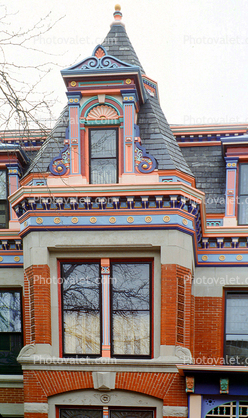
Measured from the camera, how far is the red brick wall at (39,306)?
12.8 metres

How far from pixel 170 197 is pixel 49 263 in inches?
123

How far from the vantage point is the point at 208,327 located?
49.8 ft

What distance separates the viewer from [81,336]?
1317 centimetres

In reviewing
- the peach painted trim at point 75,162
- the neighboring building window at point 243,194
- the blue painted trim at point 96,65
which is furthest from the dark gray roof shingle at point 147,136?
the neighboring building window at point 243,194

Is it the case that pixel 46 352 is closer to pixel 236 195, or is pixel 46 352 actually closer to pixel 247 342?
pixel 247 342

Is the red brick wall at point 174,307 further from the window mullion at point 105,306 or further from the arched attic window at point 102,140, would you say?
Answer: the arched attic window at point 102,140

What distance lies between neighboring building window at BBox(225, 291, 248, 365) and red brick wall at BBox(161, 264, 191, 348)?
263 centimetres

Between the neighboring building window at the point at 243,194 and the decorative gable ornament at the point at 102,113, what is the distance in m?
4.48

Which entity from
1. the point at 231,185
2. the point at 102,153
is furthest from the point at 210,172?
the point at 102,153

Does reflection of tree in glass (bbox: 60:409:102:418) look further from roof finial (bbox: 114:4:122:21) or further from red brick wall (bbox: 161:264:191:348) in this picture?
roof finial (bbox: 114:4:122:21)

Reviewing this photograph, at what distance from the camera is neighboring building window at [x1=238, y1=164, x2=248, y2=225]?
52.6ft

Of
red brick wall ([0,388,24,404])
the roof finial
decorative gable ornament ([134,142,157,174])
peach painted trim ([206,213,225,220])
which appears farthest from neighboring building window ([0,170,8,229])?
peach painted trim ([206,213,225,220])

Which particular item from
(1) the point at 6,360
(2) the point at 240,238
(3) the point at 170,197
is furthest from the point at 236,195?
(1) the point at 6,360

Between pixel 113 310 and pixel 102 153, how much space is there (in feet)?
11.9
